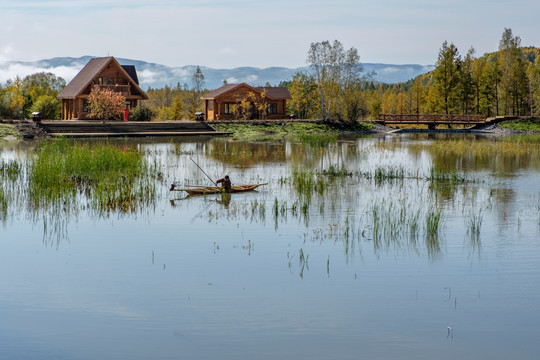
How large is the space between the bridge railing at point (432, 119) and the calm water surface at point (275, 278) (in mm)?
47004

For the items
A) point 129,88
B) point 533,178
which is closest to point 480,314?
point 533,178

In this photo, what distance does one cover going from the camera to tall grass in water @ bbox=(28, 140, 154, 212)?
17.7 metres

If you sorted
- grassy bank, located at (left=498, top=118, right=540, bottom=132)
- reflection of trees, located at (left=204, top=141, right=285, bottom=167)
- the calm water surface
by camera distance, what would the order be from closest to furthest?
the calm water surface, reflection of trees, located at (left=204, top=141, right=285, bottom=167), grassy bank, located at (left=498, top=118, right=540, bottom=132)

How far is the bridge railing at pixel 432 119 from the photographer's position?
66.1 meters

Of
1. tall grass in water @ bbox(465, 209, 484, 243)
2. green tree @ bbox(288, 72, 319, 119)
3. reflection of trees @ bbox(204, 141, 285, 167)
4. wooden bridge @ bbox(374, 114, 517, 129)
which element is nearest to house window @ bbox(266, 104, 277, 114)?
green tree @ bbox(288, 72, 319, 119)

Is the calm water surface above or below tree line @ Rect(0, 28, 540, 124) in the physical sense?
below

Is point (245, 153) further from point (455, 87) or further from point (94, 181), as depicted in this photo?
point (455, 87)

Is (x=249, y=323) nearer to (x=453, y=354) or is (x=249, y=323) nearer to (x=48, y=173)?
(x=453, y=354)

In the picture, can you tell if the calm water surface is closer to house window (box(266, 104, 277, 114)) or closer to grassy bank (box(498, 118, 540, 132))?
grassy bank (box(498, 118, 540, 132))

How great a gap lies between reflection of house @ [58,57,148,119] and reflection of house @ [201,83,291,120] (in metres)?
6.86

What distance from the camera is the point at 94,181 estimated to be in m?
20.8

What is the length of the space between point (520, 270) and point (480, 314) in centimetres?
256

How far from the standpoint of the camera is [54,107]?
6438cm

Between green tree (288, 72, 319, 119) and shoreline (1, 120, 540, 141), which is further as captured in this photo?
green tree (288, 72, 319, 119)
